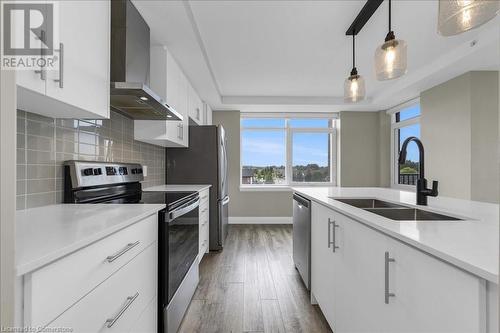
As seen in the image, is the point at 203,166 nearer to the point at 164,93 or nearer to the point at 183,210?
the point at 164,93

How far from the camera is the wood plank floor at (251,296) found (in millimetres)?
1813

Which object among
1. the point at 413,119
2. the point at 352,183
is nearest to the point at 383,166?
the point at 352,183

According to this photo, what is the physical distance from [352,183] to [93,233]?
17.1ft

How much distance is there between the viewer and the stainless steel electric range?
148cm

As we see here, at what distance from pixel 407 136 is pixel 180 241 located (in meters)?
4.26

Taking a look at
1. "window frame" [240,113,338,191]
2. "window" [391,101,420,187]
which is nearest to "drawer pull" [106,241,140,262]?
"window frame" [240,113,338,191]

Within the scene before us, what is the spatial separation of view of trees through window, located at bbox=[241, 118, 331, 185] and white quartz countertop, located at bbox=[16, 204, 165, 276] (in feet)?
13.5

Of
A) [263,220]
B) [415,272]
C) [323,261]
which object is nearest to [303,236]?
[323,261]

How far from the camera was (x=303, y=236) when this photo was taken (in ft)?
7.51

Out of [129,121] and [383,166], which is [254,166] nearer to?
[383,166]

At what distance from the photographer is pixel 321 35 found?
8.66ft

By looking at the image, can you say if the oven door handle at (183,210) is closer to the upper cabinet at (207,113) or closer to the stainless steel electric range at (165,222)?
the stainless steel electric range at (165,222)

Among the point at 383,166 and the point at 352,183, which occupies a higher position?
the point at 383,166

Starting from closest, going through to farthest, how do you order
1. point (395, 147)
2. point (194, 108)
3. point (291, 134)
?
point (194, 108)
point (395, 147)
point (291, 134)
